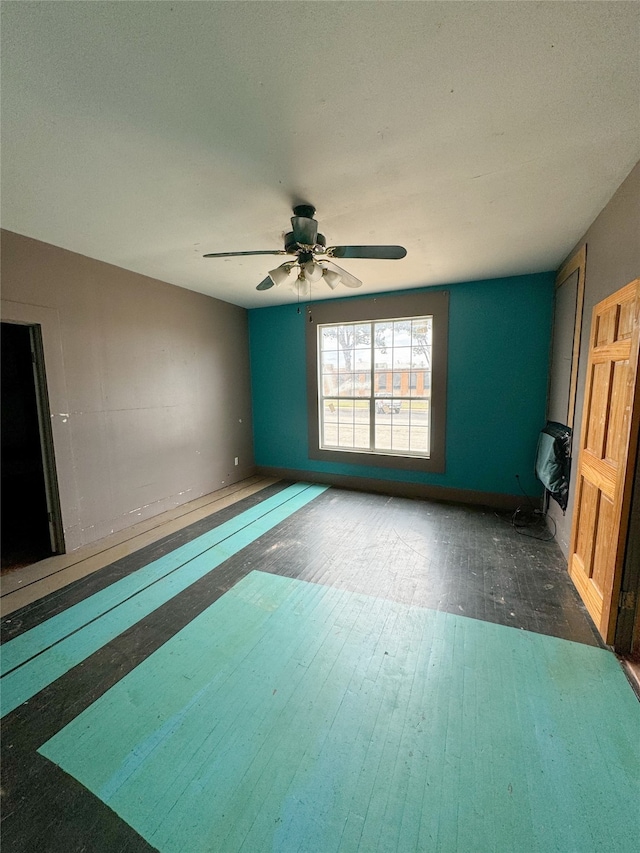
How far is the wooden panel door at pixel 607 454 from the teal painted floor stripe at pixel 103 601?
3.00 metres

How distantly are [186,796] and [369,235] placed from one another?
3497 mm

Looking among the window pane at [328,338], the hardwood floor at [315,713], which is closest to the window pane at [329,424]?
the window pane at [328,338]

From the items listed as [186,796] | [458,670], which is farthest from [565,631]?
[186,796]

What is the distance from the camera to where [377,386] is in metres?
4.79

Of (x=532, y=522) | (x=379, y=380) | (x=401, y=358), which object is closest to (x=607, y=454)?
(x=532, y=522)

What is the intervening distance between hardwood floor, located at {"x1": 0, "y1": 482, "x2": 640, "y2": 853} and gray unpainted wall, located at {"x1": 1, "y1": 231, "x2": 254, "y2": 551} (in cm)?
110

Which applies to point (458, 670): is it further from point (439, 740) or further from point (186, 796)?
point (186, 796)

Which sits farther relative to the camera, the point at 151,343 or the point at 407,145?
the point at 151,343

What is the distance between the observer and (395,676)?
176 cm

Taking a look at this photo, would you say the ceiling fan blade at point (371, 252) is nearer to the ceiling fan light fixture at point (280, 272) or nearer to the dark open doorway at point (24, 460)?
the ceiling fan light fixture at point (280, 272)

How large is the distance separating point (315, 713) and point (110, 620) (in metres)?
1.51

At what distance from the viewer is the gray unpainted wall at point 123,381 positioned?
2936 mm

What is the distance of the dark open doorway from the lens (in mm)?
2941

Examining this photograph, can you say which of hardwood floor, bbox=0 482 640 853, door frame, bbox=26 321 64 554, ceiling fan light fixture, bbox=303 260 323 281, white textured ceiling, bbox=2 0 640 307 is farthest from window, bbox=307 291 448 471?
door frame, bbox=26 321 64 554
